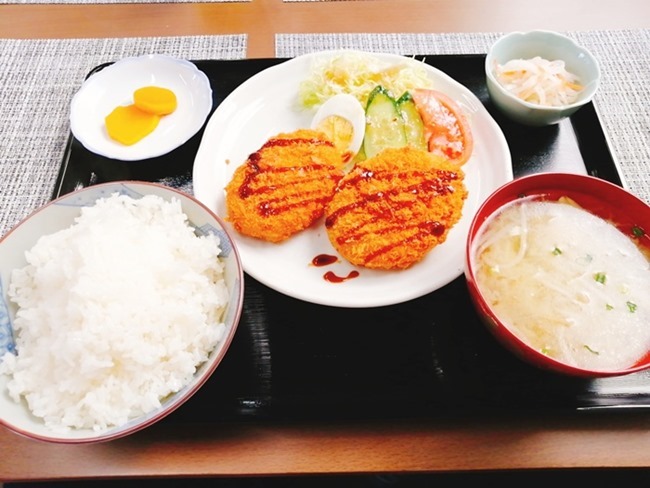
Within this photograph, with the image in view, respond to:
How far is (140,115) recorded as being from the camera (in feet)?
6.82

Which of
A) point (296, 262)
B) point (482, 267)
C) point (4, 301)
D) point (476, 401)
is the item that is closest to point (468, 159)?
point (482, 267)

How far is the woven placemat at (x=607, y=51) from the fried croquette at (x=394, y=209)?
1017mm

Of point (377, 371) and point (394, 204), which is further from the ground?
point (394, 204)

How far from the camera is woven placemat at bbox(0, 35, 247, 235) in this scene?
6.86 feet

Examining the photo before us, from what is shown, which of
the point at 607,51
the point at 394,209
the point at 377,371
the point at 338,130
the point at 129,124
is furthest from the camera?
the point at 607,51

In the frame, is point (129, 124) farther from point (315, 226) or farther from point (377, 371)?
point (377, 371)

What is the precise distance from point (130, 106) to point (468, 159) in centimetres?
135

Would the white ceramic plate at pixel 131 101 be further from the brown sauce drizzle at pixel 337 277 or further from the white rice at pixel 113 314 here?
the brown sauce drizzle at pixel 337 277

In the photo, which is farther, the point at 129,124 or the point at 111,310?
the point at 129,124

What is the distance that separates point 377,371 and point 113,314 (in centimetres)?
74

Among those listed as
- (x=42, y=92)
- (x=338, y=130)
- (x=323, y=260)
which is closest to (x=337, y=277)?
(x=323, y=260)

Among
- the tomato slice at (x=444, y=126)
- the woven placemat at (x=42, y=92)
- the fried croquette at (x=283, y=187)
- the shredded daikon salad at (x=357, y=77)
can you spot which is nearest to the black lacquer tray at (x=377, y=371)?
the fried croquette at (x=283, y=187)

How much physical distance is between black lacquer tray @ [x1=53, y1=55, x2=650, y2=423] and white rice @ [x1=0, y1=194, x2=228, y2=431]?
0.57 ft

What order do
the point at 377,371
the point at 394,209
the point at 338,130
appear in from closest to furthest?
the point at 377,371, the point at 394,209, the point at 338,130
